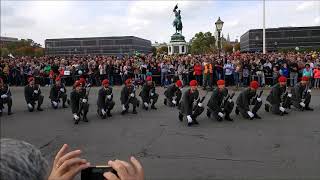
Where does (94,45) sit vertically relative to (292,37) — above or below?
below

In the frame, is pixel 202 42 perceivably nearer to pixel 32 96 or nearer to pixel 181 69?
pixel 181 69

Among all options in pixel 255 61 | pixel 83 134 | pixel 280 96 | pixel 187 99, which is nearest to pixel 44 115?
pixel 83 134

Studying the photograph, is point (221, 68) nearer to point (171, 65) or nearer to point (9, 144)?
point (171, 65)

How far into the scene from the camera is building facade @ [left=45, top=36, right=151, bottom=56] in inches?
3214

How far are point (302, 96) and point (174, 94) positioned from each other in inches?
187

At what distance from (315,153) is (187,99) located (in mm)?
5225

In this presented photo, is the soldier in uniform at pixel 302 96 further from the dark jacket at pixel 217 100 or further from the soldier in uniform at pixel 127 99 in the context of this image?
the soldier in uniform at pixel 127 99

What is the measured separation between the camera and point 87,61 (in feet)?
88.4

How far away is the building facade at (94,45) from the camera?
8162cm

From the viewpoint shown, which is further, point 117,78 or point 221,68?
point 117,78

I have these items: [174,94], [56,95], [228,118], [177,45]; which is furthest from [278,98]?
[177,45]

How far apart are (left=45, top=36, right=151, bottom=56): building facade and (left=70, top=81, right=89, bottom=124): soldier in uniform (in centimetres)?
6699

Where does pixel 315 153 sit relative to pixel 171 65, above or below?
below

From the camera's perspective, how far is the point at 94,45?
87.5 m
